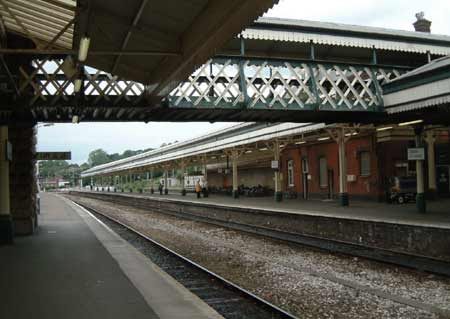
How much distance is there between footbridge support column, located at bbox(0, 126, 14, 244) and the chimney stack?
75.3 feet

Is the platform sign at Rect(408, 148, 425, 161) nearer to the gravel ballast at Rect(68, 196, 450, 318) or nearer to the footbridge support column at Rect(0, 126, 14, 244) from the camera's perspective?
the gravel ballast at Rect(68, 196, 450, 318)

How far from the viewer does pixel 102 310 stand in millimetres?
7090

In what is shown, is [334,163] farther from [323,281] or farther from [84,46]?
[84,46]

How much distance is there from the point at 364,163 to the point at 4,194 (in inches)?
754

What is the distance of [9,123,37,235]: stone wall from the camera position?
54.1ft

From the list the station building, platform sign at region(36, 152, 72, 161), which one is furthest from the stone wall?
the station building

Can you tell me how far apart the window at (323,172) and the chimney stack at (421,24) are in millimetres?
8867

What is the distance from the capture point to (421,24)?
29.2 metres

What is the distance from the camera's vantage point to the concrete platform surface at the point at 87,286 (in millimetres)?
7055

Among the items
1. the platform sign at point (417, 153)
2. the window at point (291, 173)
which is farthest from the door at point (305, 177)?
the platform sign at point (417, 153)

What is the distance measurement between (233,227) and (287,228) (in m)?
3.18

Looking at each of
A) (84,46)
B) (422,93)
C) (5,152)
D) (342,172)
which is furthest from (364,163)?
(84,46)

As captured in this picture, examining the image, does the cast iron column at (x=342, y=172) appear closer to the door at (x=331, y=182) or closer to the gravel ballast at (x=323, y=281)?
the door at (x=331, y=182)

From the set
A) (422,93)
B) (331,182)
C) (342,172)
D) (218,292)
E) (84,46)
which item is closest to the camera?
(84,46)
